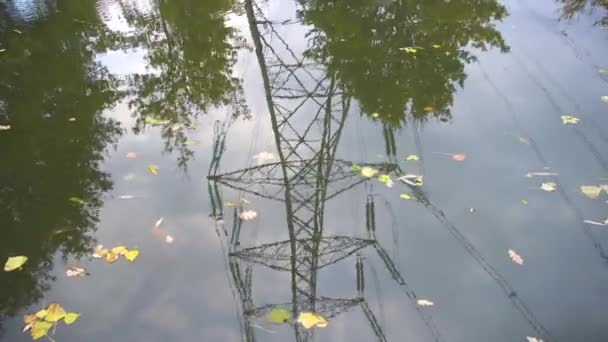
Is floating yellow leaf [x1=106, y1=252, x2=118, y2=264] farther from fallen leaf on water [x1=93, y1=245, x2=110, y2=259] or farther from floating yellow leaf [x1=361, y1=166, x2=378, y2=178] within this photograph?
floating yellow leaf [x1=361, y1=166, x2=378, y2=178]

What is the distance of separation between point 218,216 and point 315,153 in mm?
1404

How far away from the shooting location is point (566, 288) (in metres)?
3.67

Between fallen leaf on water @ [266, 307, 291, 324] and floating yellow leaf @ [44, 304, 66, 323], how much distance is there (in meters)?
1.47

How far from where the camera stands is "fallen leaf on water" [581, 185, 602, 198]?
4.50 meters

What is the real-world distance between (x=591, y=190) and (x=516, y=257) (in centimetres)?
127

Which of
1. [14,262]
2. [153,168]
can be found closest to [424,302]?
[153,168]

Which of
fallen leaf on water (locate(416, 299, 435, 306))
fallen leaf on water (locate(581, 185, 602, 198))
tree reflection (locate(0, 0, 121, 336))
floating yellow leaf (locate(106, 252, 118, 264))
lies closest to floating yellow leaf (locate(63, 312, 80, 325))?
tree reflection (locate(0, 0, 121, 336))

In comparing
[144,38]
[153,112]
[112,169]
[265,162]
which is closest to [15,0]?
[144,38]

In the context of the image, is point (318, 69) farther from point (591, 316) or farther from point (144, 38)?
point (591, 316)

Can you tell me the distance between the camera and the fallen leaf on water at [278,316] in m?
3.43

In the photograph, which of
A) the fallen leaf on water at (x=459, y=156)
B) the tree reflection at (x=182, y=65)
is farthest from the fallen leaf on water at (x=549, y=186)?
the tree reflection at (x=182, y=65)

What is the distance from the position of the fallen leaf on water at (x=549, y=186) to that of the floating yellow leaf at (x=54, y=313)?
4.19 metres

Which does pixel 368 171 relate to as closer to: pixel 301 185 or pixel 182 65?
pixel 301 185

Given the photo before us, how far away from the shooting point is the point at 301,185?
16.0ft
